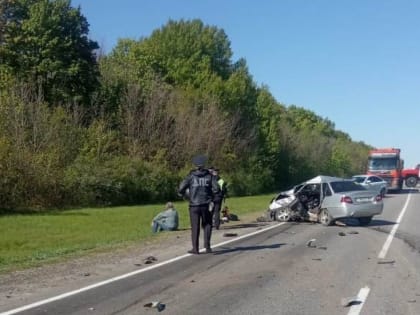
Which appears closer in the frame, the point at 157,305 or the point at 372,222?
the point at 157,305

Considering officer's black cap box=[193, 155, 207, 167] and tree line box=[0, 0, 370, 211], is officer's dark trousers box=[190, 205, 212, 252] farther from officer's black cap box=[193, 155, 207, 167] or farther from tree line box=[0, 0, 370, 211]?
tree line box=[0, 0, 370, 211]

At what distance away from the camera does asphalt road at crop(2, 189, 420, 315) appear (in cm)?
823

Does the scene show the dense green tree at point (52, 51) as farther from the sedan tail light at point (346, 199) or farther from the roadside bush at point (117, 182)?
the sedan tail light at point (346, 199)

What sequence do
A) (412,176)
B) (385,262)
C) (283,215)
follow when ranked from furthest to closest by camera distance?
1. (412,176)
2. (283,215)
3. (385,262)

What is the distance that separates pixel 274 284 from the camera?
9.94 meters

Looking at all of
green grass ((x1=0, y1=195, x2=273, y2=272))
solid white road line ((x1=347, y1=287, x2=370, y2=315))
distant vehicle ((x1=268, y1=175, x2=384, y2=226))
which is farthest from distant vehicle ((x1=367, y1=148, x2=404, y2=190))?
solid white road line ((x1=347, y1=287, x2=370, y2=315))

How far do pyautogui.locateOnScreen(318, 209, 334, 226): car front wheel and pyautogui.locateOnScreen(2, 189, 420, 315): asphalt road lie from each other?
18.3 feet

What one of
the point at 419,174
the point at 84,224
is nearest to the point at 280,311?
the point at 84,224

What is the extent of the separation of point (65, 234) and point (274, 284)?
45.6ft

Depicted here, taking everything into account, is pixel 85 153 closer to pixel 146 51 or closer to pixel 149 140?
pixel 149 140

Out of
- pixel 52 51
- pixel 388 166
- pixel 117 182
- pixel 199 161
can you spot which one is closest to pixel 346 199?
pixel 199 161

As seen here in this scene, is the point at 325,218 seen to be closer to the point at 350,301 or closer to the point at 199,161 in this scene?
the point at 199,161

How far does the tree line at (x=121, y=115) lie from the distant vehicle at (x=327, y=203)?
49.6 ft

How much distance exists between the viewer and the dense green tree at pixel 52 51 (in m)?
49.4
